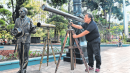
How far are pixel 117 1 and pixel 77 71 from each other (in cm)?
2091

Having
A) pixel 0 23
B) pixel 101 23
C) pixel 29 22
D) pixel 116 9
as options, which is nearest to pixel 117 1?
pixel 116 9

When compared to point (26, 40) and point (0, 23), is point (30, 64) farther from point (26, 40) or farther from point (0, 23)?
point (0, 23)

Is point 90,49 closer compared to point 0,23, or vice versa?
point 90,49

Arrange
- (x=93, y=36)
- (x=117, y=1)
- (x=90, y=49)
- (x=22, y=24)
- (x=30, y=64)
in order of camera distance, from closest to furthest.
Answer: (x=22, y=24) < (x=93, y=36) < (x=90, y=49) < (x=30, y=64) < (x=117, y=1)

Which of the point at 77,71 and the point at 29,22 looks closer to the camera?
the point at 29,22

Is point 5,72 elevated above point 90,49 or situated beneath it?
situated beneath

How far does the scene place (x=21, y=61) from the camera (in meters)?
3.72

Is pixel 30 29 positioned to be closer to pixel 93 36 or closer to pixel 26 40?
pixel 26 40

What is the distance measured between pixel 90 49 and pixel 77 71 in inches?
38.6

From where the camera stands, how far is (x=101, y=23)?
831 inches

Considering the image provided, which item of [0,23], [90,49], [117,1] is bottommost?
[90,49]

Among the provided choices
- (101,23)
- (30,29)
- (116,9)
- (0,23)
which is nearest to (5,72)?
(30,29)

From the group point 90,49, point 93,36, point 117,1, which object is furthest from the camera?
point 117,1

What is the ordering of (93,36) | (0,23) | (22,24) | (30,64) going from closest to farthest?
(22,24) → (93,36) → (30,64) → (0,23)
